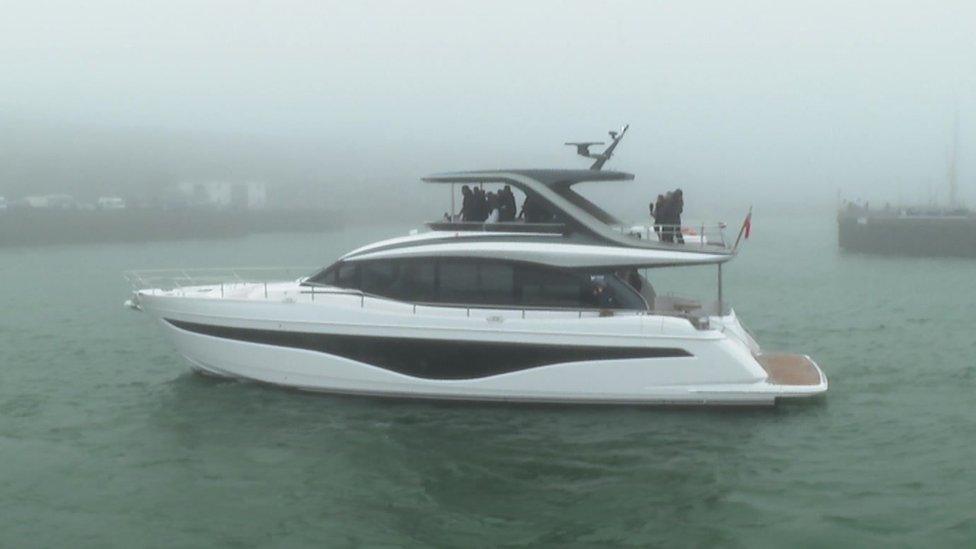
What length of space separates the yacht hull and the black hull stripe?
0.5 inches

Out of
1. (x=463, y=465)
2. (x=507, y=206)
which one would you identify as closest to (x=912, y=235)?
(x=507, y=206)

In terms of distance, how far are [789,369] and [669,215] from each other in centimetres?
291

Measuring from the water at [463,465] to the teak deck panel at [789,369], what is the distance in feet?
1.32

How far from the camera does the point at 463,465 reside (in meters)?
11.2

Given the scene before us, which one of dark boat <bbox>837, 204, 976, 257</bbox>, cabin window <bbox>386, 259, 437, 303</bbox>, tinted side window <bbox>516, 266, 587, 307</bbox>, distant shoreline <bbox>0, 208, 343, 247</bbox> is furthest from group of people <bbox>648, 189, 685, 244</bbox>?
distant shoreline <bbox>0, 208, 343, 247</bbox>

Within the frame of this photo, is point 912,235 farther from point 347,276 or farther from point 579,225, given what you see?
point 347,276

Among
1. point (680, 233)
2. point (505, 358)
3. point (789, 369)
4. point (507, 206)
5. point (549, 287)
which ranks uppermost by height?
point (507, 206)

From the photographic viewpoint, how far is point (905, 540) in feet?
29.6

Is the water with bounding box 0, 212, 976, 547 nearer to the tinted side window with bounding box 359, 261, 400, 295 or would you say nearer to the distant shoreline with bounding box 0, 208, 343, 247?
the tinted side window with bounding box 359, 261, 400, 295

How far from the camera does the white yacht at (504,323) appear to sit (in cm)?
1298

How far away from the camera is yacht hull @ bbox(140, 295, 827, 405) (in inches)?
509

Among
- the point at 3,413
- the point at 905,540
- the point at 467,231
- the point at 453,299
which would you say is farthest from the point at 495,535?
the point at 3,413

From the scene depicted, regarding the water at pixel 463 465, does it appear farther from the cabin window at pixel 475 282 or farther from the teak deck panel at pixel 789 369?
the cabin window at pixel 475 282

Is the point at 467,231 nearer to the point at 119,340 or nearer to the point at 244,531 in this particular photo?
the point at 244,531
